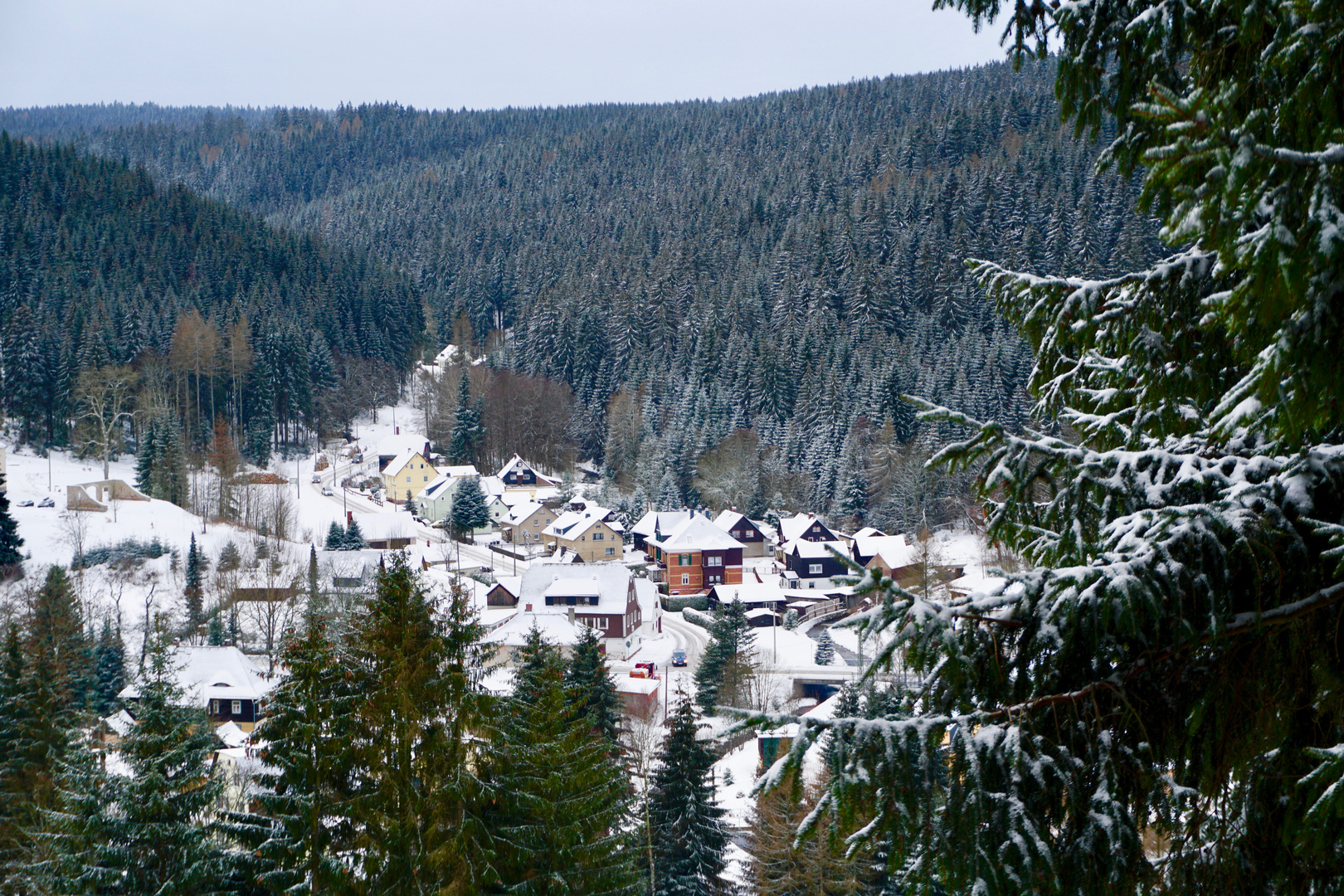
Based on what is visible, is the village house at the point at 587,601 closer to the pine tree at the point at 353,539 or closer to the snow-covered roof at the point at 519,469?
the pine tree at the point at 353,539

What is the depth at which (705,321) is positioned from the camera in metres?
90.9

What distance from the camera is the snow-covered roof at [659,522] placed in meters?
58.9

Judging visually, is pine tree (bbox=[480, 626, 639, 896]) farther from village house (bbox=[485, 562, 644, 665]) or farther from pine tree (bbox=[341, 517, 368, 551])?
pine tree (bbox=[341, 517, 368, 551])

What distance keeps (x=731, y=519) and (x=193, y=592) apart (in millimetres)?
28308

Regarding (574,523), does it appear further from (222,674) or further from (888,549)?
(222,674)

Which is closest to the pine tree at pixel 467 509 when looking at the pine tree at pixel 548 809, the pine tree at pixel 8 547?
the pine tree at pixel 8 547

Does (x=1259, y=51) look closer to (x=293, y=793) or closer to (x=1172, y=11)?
(x=1172, y=11)

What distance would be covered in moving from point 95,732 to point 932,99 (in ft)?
522

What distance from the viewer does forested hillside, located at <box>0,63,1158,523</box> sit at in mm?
69375

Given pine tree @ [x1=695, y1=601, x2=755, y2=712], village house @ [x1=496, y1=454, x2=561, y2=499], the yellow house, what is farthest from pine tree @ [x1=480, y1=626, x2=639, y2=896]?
village house @ [x1=496, y1=454, x2=561, y2=499]

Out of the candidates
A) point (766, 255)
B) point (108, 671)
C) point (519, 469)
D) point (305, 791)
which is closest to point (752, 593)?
point (108, 671)

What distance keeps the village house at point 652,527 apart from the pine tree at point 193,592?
77.8 ft

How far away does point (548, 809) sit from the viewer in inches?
452

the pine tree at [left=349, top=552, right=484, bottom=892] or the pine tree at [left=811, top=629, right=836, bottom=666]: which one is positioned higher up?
the pine tree at [left=349, top=552, right=484, bottom=892]
